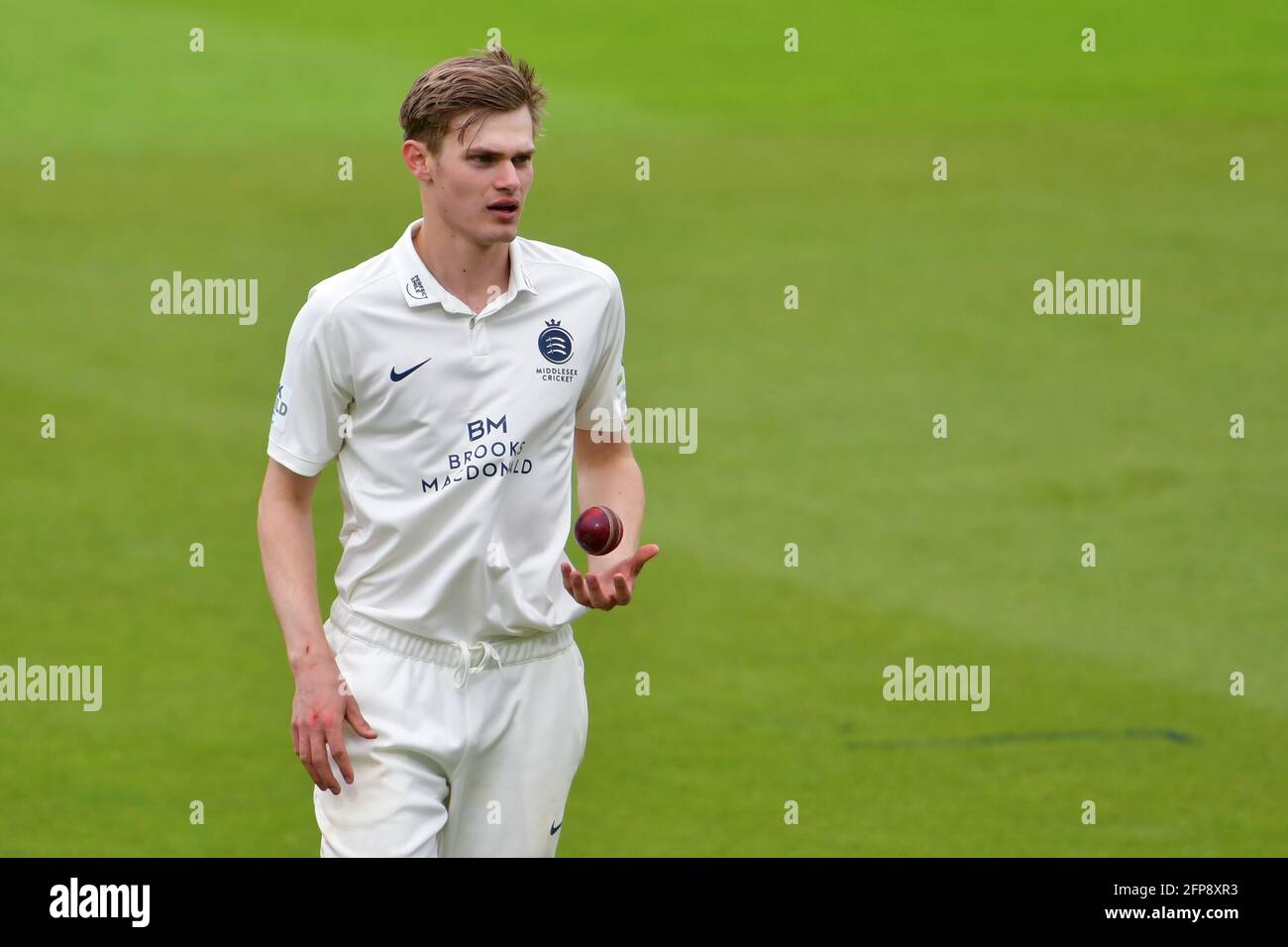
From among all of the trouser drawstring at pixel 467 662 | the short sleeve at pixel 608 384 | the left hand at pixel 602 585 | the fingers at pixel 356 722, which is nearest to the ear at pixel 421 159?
Answer: the short sleeve at pixel 608 384

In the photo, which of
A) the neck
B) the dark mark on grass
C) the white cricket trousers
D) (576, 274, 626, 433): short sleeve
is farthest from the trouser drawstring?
the dark mark on grass

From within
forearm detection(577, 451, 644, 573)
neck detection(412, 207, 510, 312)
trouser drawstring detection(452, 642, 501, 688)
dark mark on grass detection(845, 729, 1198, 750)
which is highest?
neck detection(412, 207, 510, 312)

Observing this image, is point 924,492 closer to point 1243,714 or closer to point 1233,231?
point 1243,714

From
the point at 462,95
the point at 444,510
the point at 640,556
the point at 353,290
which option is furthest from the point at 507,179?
the point at 640,556

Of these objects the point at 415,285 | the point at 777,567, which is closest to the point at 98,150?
the point at 777,567

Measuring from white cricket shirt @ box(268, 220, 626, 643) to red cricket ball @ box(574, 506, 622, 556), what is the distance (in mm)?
51

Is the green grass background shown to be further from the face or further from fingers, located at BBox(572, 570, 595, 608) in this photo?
the face

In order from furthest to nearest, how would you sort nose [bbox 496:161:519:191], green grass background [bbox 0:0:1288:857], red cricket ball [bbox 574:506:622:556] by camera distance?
green grass background [bbox 0:0:1288:857], red cricket ball [bbox 574:506:622:556], nose [bbox 496:161:519:191]

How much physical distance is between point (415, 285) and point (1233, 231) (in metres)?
15.0

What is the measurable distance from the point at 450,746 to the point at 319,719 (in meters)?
0.34

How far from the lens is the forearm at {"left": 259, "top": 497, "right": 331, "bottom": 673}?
5.30 meters

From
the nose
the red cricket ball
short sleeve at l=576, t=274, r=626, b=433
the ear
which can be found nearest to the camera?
the nose

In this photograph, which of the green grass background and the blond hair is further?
the green grass background

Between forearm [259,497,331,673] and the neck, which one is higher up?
the neck
